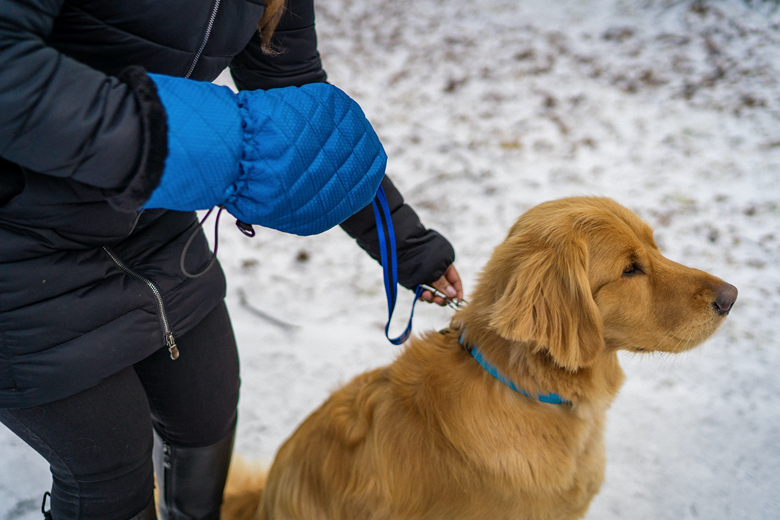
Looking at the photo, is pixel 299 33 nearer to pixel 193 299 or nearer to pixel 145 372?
pixel 193 299

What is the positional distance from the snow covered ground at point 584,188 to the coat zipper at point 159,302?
87cm

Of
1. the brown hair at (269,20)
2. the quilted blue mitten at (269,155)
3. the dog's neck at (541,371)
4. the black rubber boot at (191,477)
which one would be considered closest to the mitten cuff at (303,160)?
the quilted blue mitten at (269,155)

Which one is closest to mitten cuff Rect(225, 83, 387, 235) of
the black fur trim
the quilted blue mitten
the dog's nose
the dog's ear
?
the quilted blue mitten

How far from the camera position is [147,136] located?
1057 mm

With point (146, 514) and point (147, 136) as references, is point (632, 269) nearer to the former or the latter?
point (147, 136)

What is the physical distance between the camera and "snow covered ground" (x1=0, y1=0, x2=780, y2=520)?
8.68 ft

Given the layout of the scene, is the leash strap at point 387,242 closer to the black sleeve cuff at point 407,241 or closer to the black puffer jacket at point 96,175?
the black sleeve cuff at point 407,241

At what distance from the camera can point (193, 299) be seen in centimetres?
167

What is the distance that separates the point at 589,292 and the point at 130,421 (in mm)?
1453

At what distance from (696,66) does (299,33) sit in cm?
510

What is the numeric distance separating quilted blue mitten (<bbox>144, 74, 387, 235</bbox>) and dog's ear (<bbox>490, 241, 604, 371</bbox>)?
1.92ft

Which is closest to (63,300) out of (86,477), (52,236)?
(52,236)

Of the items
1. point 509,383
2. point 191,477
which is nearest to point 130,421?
point 191,477

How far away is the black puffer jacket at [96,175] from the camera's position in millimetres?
999
